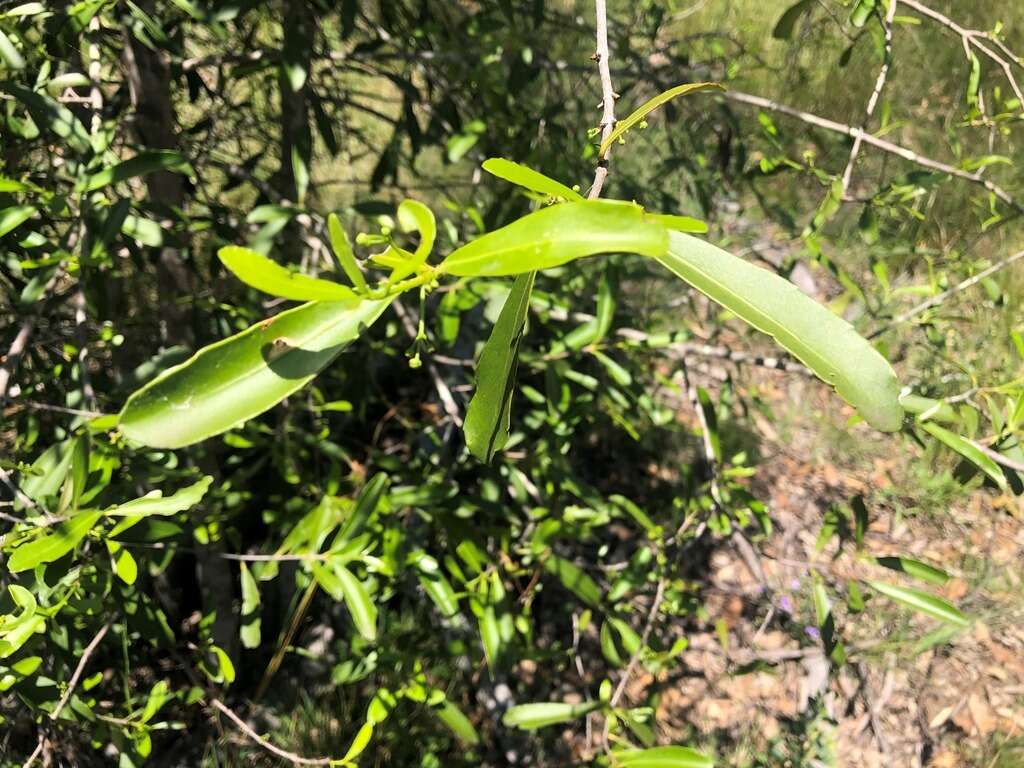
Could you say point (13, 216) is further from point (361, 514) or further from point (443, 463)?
point (443, 463)

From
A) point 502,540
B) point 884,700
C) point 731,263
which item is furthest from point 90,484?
point 884,700

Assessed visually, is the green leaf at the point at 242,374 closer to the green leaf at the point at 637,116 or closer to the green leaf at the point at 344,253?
the green leaf at the point at 344,253

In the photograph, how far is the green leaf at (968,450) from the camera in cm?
77

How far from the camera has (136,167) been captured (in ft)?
2.96

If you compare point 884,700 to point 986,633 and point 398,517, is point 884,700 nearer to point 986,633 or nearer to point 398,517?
point 986,633

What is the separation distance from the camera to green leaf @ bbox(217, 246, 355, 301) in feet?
1.24

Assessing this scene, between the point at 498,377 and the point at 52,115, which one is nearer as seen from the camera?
the point at 498,377

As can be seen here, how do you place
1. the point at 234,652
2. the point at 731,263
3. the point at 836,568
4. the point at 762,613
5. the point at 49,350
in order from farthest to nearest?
the point at 836,568 < the point at 762,613 < the point at 234,652 < the point at 49,350 < the point at 731,263

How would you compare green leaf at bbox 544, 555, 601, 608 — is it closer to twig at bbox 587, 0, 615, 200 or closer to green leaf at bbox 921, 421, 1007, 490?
green leaf at bbox 921, 421, 1007, 490

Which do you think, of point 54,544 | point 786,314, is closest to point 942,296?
point 786,314

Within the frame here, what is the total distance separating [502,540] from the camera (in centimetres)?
130

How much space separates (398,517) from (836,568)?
1.71 meters

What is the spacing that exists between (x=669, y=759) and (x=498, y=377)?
31.4 inches

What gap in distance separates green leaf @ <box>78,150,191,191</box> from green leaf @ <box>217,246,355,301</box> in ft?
2.01
